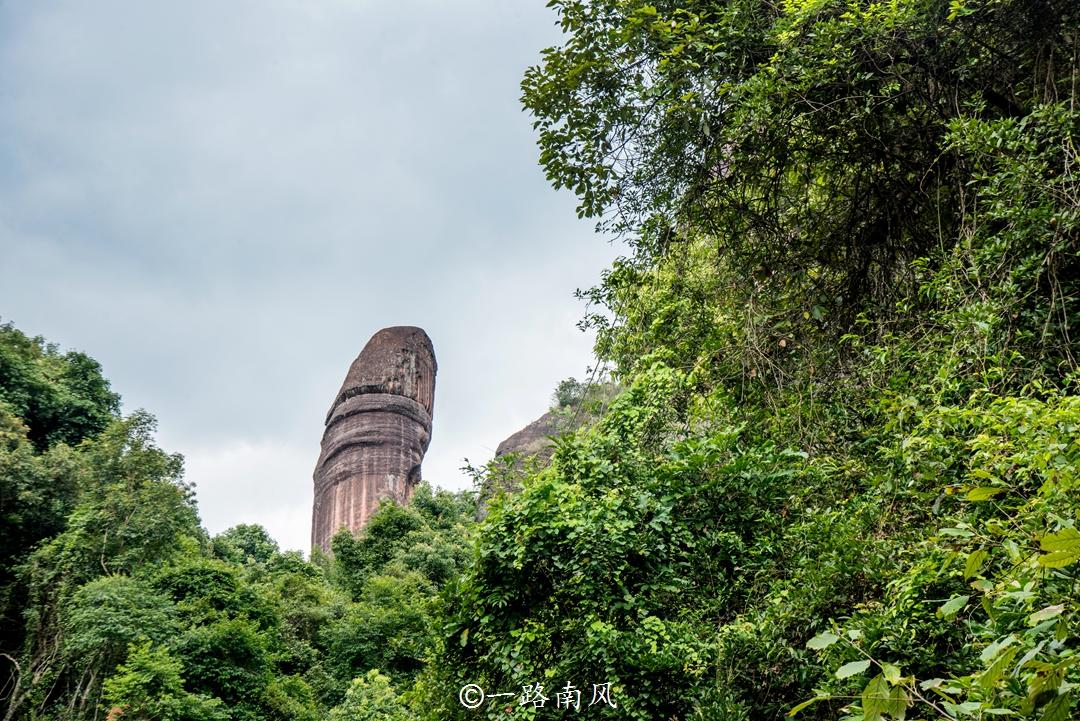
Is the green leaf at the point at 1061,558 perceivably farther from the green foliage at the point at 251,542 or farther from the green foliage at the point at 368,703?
the green foliage at the point at 251,542

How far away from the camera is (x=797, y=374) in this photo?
5.35 meters

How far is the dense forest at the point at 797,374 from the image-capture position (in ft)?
11.1

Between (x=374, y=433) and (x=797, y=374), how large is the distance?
20440 mm

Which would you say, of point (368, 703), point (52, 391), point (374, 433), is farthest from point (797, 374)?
point (374, 433)

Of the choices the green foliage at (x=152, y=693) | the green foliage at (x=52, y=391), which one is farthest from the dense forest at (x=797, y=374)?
the green foliage at (x=52, y=391)

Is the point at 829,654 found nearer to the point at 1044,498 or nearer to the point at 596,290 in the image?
the point at 1044,498

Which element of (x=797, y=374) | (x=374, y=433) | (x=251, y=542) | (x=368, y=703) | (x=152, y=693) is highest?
(x=374, y=433)

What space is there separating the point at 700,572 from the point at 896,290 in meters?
2.16

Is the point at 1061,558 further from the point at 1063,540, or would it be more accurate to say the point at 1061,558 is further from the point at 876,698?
the point at 876,698

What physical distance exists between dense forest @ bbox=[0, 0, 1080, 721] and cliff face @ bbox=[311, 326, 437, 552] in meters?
18.0

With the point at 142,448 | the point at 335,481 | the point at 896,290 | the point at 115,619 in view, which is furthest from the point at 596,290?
the point at 335,481

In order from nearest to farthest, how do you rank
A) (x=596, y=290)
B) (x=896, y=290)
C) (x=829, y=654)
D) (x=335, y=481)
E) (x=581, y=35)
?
(x=829, y=654) < (x=896, y=290) < (x=581, y=35) < (x=596, y=290) < (x=335, y=481)

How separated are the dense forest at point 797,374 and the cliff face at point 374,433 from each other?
709 inches

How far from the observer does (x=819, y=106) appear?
15.8ft
